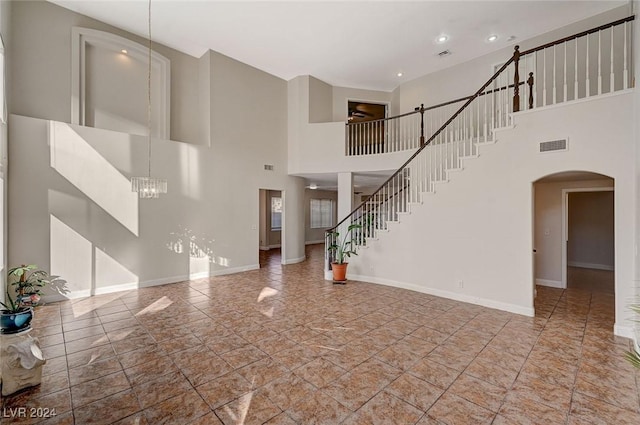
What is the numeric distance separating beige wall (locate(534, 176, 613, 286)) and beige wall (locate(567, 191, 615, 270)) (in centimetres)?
299

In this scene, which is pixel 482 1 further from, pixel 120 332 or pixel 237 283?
pixel 120 332

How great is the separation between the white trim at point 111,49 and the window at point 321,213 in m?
7.61

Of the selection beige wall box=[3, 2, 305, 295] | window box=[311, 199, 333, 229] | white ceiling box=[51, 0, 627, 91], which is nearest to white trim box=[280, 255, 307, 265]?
beige wall box=[3, 2, 305, 295]

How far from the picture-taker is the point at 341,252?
6.36 metres

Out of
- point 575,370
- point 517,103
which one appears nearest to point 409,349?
point 575,370

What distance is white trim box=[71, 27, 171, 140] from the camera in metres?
5.40

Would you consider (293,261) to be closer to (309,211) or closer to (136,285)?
(136,285)

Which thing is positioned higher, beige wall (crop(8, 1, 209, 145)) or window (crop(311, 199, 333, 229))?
beige wall (crop(8, 1, 209, 145))

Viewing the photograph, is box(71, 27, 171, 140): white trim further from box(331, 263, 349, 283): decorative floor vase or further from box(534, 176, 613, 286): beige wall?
box(534, 176, 613, 286): beige wall

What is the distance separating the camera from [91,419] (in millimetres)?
2131

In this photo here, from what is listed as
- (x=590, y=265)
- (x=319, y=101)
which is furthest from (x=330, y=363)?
(x=590, y=265)

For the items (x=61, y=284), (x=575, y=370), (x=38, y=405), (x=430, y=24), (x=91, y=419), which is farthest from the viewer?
(x=430, y=24)

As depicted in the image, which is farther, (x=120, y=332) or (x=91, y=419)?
(x=120, y=332)

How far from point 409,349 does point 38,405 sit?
137 inches
